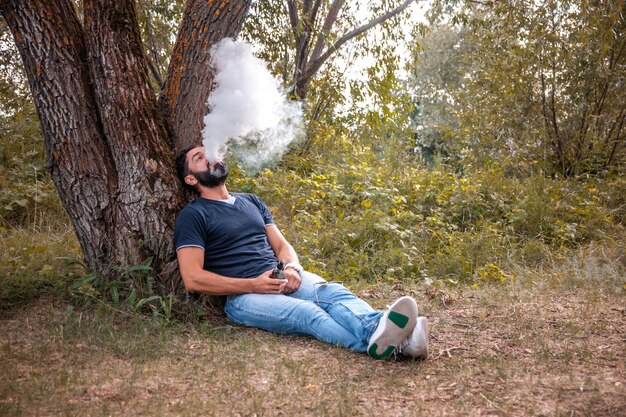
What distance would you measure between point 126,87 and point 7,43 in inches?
188

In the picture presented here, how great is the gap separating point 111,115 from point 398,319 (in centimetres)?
234

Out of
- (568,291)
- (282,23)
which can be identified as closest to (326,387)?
(568,291)

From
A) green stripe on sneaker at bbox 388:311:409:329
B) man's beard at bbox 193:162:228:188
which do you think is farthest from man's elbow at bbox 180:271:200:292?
green stripe on sneaker at bbox 388:311:409:329

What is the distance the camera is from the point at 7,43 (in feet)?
24.9

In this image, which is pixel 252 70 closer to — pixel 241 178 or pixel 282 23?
pixel 241 178

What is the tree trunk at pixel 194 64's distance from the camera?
402cm

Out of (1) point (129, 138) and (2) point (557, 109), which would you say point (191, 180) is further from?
(2) point (557, 109)

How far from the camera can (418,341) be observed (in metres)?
3.05

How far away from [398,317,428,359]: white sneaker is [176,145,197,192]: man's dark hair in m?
1.86

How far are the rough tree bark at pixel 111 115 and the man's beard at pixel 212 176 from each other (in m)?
0.22

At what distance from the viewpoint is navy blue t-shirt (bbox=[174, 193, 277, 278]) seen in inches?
144

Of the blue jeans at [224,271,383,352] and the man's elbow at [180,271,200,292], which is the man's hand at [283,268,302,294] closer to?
the blue jeans at [224,271,383,352]

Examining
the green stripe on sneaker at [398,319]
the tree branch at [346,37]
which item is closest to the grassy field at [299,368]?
the green stripe on sneaker at [398,319]

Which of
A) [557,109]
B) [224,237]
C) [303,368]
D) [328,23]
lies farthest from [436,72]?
[303,368]
